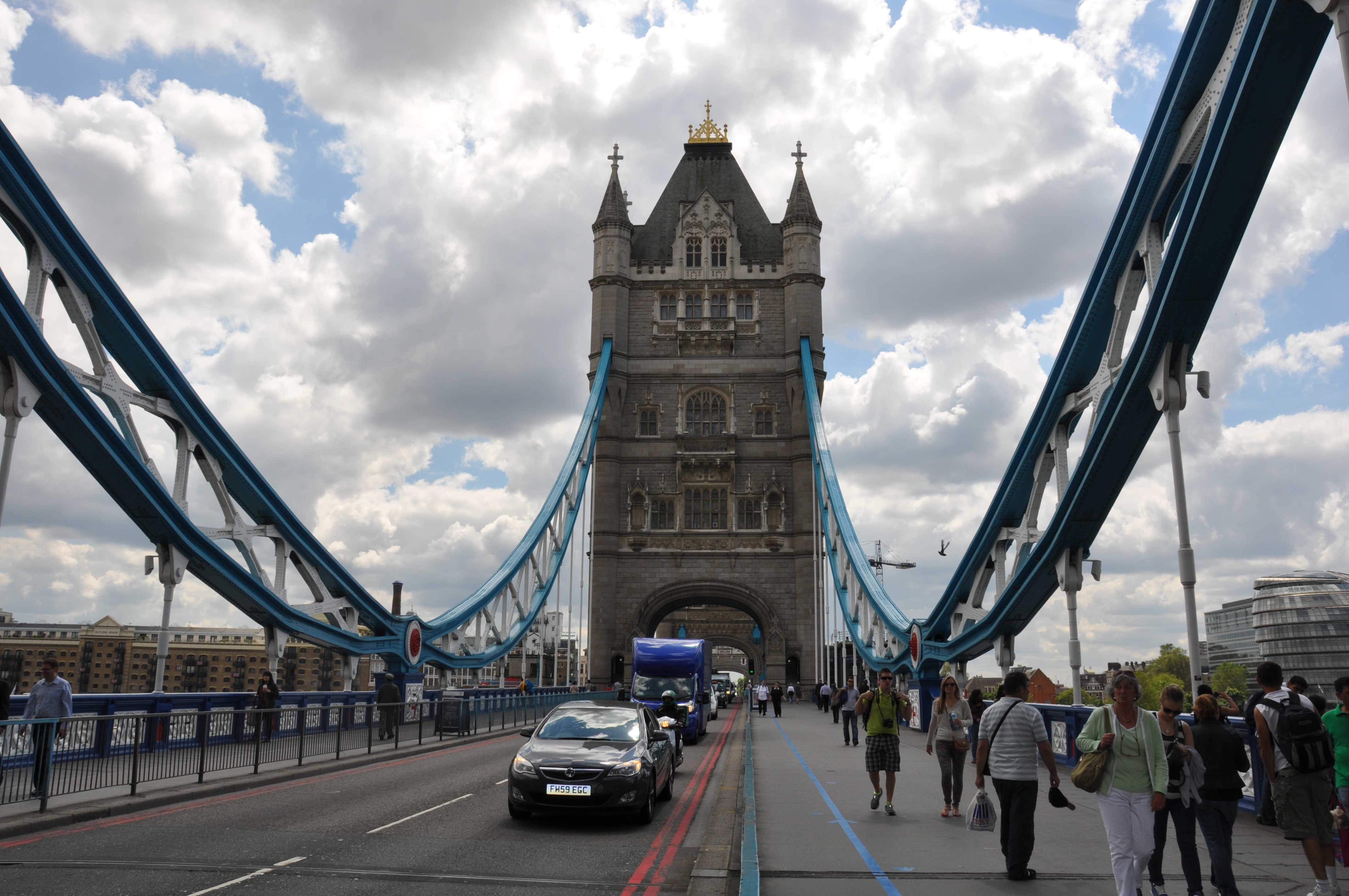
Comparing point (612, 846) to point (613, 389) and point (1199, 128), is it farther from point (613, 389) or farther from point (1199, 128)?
point (613, 389)

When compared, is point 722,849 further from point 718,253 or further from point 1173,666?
point 1173,666

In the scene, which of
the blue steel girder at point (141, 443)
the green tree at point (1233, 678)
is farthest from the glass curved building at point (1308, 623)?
the blue steel girder at point (141, 443)

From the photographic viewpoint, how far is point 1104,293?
56.7ft

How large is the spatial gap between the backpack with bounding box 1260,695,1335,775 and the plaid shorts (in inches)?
174

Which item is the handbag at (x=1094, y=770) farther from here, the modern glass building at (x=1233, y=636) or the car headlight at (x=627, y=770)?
the modern glass building at (x=1233, y=636)

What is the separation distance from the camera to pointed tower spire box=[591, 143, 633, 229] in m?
54.6

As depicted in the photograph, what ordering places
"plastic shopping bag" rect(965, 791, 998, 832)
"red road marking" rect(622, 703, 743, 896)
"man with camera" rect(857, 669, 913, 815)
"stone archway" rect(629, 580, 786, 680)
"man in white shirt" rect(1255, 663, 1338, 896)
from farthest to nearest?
1. "stone archway" rect(629, 580, 786, 680)
2. "man with camera" rect(857, 669, 913, 815)
3. "plastic shopping bag" rect(965, 791, 998, 832)
4. "red road marking" rect(622, 703, 743, 896)
5. "man in white shirt" rect(1255, 663, 1338, 896)

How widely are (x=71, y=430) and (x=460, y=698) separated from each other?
11471 mm

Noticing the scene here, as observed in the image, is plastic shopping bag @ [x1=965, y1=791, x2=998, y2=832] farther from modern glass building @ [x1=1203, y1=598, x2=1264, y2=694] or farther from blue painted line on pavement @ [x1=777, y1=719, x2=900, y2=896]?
modern glass building @ [x1=1203, y1=598, x2=1264, y2=694]

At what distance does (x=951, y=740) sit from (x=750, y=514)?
1556 inches

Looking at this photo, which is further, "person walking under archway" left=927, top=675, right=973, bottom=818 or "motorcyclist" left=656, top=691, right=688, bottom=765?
"motorcyclist" left=656, top=691, right=688, bottom=765

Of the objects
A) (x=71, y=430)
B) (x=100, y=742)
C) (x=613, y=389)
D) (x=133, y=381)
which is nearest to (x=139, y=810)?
(x=100, y=742)

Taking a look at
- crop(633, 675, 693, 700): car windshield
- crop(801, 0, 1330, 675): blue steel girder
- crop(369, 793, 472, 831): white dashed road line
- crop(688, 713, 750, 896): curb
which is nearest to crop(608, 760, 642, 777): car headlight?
crop(688, 713, 750, 896): curb

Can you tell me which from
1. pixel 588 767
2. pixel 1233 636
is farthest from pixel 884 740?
pixel 1233 636
